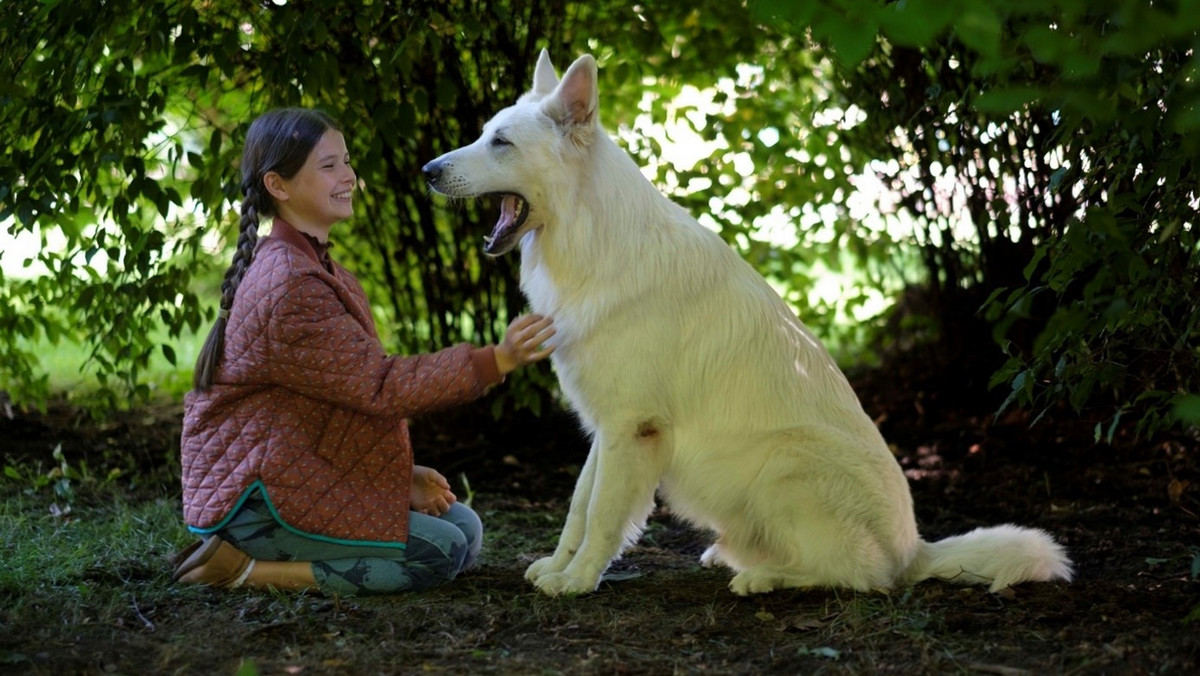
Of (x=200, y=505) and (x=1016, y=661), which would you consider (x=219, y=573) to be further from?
(x=1016, y=661)

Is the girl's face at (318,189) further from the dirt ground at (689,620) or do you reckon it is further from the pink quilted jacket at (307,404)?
the dirt ground at (689,620)

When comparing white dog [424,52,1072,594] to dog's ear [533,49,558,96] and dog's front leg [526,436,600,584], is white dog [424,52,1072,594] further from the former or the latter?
dog's ear [533,49,558,96]

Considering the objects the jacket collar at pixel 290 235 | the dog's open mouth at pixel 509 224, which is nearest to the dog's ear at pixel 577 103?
the dog's open mouth at pixel 509 224

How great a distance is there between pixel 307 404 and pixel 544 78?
1.39 m

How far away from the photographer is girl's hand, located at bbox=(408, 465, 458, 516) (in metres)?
3.90

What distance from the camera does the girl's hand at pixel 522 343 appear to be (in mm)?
3531

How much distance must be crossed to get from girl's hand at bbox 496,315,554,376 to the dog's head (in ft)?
0.99

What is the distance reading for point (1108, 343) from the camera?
347 cm

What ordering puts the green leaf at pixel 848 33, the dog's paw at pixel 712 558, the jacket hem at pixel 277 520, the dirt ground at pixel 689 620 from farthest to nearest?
the dog's paw at pixel 712 558, the jacket hem at pixel 277 520, the dirt ground at pixel 689 620, the green leaf at pixel 848 33

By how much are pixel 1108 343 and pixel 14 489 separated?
440cm

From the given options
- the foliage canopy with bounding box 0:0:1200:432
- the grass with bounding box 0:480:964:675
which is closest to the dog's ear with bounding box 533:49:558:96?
the foliage canopy with bounding box 0:0:1200:432

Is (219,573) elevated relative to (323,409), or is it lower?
lower

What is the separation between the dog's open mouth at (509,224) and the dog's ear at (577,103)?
27 cm

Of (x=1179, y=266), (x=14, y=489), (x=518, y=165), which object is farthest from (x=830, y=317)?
(x=14, y=489)
